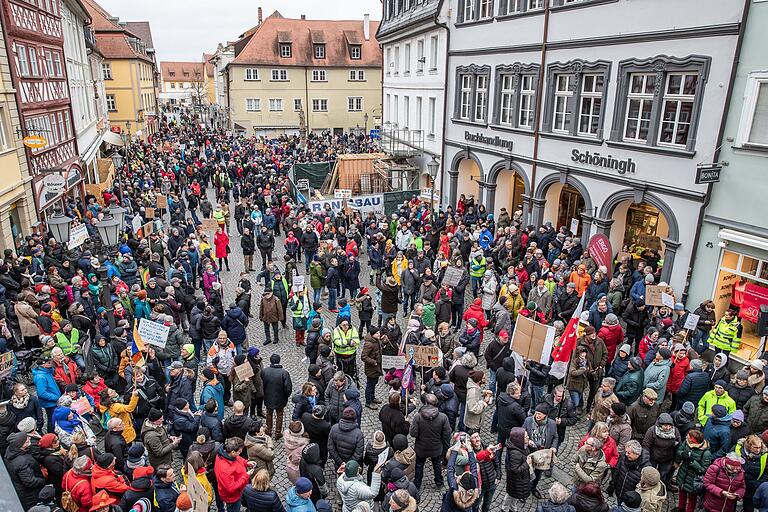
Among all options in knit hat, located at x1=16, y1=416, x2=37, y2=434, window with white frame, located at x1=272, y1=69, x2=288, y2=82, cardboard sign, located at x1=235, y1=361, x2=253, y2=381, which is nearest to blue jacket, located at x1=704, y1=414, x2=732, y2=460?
cardboard sign, located at x1=235, y1=361, x2=253, y2=381

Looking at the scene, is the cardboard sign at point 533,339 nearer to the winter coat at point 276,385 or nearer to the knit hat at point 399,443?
the knit hat at point 399,443

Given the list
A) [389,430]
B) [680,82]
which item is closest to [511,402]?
[389,430]

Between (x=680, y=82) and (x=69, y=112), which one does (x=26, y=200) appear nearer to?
(x=69, y=112)

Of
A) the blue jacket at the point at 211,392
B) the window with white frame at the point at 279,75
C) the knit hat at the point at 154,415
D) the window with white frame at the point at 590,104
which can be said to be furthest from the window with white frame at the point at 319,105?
the knit hat at the point at 154,415

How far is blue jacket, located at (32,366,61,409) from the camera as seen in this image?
8680mm

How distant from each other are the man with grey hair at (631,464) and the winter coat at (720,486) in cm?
73

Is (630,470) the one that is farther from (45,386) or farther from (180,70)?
(180,70)

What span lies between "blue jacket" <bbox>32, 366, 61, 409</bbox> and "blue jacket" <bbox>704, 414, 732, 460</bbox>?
996 centimetres

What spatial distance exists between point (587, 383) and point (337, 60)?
4792 centimetres

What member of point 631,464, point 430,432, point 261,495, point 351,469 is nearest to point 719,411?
point 631,464

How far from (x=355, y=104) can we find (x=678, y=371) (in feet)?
159

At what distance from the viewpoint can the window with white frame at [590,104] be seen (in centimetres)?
1589

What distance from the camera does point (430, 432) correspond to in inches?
308

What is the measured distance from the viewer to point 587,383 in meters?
10.1
